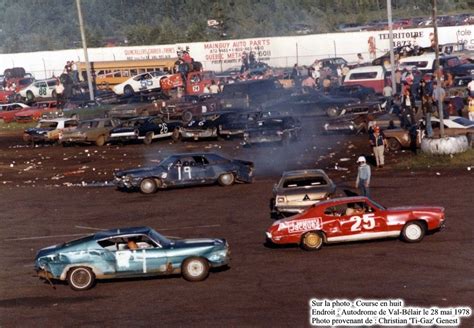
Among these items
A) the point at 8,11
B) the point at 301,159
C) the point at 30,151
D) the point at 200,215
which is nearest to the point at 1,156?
the point at 30,151

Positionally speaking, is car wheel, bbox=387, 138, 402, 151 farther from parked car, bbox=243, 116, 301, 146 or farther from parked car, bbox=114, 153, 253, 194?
parked car, bbox=114, 153, 253, 194

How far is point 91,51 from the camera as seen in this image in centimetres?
7244

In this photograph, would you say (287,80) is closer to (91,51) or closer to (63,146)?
(63,146)

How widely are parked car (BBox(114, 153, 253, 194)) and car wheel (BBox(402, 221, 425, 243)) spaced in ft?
30.8

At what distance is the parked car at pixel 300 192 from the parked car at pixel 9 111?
105 feet

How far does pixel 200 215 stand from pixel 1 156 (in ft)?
59.9

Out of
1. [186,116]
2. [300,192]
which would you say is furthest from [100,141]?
[300,192]

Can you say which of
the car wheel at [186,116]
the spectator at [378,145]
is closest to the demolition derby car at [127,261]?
the spectator at [378,145]

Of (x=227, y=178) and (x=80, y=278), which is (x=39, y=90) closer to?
(x=227, y=178)

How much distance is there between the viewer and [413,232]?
1995 cm

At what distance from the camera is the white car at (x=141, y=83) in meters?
58.6

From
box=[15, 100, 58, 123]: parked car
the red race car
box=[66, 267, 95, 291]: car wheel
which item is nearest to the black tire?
box=[15, 100, 58, 123]: parked car

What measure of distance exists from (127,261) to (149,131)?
21.8m

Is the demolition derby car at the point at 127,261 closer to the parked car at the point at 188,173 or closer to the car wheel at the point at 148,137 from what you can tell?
the parked car at the point at 188,173
